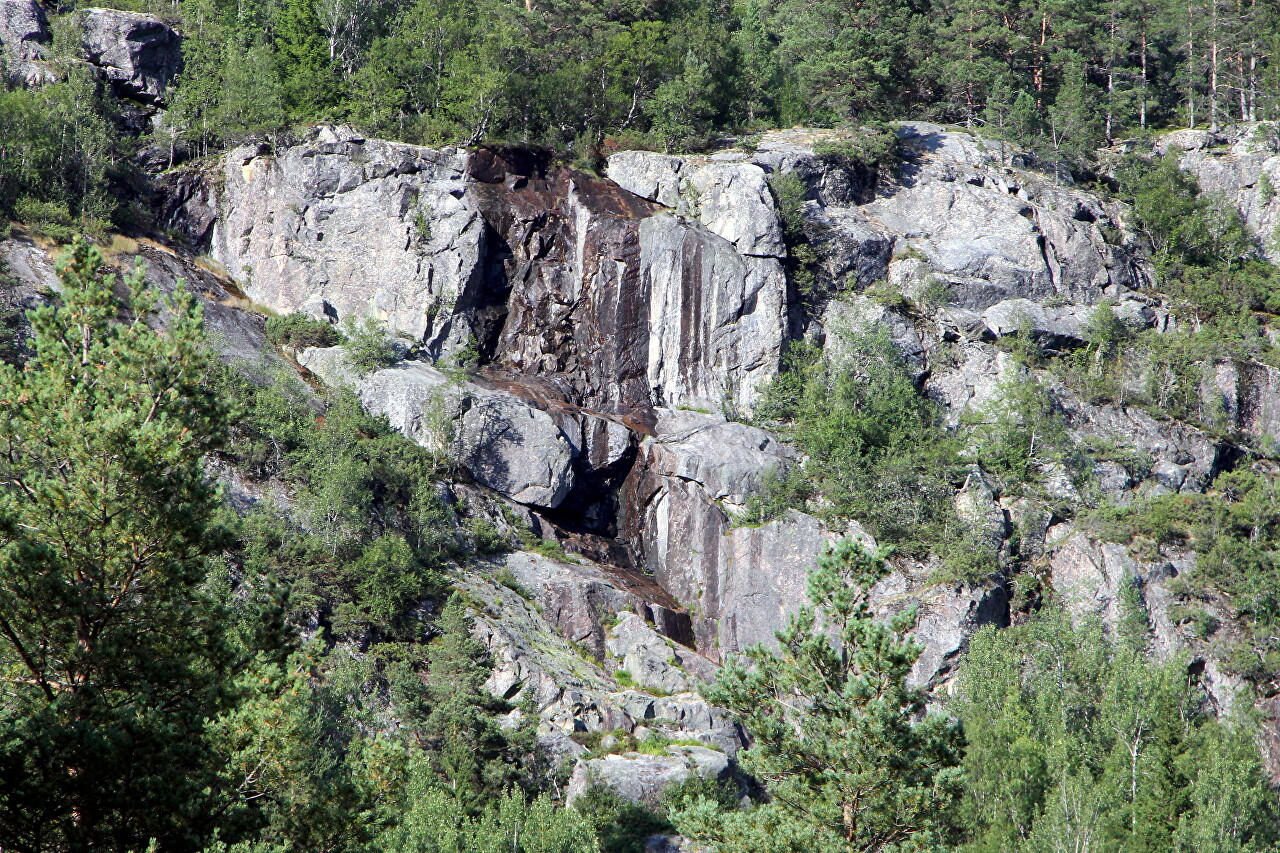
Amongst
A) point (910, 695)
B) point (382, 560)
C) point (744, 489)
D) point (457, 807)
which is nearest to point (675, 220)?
point (744, 489)

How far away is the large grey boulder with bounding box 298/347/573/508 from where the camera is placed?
43844 mm

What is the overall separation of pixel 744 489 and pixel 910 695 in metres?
26.3

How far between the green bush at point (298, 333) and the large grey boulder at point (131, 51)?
17.4m

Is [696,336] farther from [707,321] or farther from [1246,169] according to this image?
[1246,169]

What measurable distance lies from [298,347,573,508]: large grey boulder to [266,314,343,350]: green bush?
1.68 meters

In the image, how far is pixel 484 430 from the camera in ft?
145

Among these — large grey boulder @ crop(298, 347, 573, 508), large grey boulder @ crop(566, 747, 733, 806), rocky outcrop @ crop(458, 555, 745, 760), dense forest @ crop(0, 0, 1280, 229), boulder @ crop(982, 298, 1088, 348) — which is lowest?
large grey boulder @ crop(566, 747, 733, 806)

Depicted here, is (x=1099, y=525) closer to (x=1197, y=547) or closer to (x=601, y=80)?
(x=1197, y=547)

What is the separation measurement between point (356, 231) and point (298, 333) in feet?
20.5

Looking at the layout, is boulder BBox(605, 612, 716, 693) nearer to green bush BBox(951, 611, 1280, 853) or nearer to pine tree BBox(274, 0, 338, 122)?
green bush BBox(951, 611, 1280, 853)

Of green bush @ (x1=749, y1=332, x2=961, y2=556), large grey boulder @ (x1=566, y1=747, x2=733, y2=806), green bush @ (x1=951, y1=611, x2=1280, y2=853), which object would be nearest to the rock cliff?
green bush @ (x1=749, y1=332, x2=961, y2=556)

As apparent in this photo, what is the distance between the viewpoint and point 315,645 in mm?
21641

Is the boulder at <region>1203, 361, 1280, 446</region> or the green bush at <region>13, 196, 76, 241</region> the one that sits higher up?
the green bush at <region>13, 196, 76, 241</region>


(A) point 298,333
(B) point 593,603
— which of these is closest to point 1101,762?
(B) point 593,603
